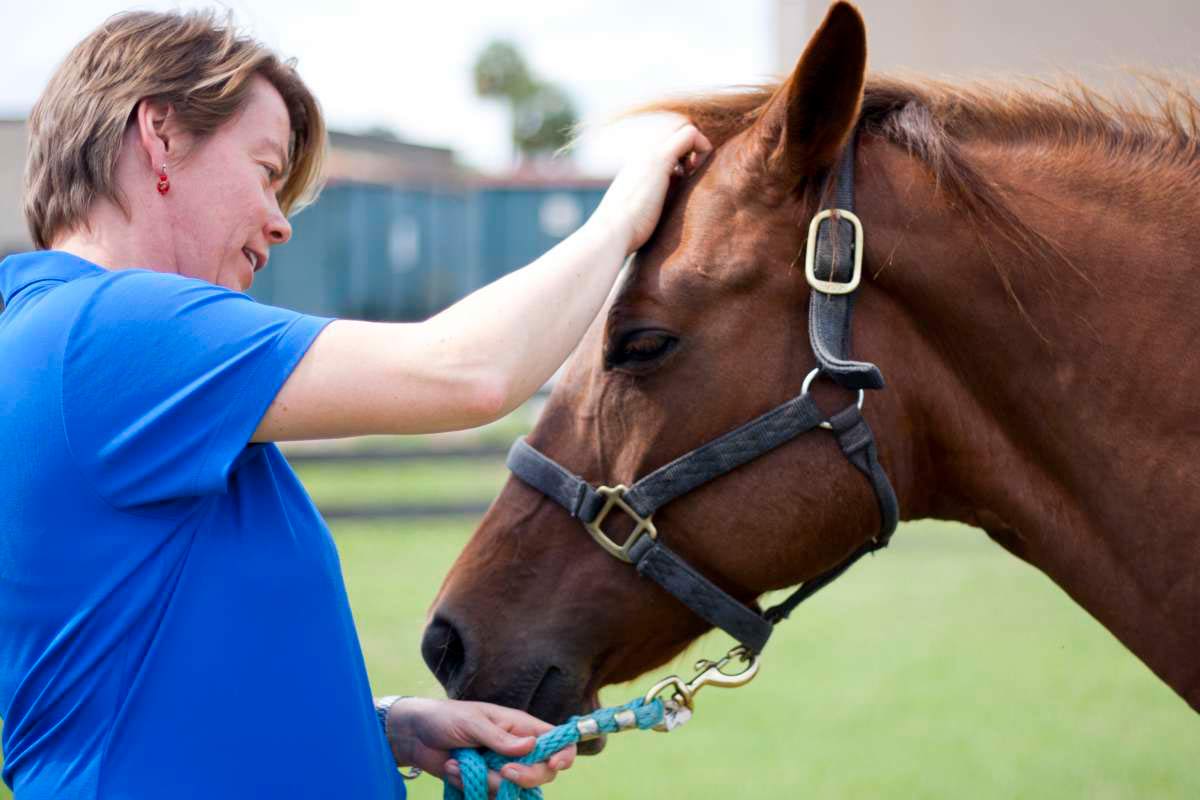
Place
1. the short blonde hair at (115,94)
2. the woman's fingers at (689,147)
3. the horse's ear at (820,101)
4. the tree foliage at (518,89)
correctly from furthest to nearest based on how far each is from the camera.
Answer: the tree foliage at (518,89) → the woman's fingers at (689,147) → the horse's ear at (820,101) → the short blonde hair at (115,94)

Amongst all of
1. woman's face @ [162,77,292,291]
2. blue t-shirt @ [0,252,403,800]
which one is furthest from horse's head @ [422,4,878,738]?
woman's face @ [162,77,292,291]

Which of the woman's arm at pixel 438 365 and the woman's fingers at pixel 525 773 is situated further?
the woman's fingers at pixel 525 773

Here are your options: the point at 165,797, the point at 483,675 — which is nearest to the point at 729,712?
the point at 483,675

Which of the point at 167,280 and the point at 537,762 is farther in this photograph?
the point at 537,762

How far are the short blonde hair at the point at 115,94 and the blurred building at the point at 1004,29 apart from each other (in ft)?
20.5

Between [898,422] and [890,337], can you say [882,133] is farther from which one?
[898,422]

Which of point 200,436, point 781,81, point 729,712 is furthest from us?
point 729,712

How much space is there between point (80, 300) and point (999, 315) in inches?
57.4

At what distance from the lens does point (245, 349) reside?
1.57 m

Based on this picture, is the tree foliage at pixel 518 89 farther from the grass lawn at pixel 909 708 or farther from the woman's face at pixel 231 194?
the woman's face at pixel 231 194

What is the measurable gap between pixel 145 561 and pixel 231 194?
0.58 metres

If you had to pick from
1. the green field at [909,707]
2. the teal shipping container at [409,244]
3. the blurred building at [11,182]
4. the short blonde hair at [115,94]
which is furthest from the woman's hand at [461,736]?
the teal shipping container at [409,244]

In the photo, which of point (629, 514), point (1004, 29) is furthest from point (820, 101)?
point (1004, 29)

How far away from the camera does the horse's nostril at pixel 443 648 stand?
215cm
